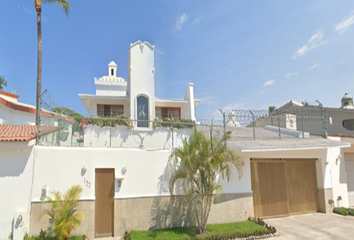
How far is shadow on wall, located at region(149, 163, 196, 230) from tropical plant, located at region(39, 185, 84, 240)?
2.91m

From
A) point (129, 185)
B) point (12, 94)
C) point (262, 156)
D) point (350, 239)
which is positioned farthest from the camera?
point (12, 94)

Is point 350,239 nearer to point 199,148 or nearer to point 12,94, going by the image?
point 199,148

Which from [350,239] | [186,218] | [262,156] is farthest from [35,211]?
[350,239]

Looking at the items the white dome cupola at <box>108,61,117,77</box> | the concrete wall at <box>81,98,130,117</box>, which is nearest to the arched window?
the concrete wall at <box>81,98,130,117</box>

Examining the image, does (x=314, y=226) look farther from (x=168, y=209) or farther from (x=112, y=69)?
(x=112, y=69)

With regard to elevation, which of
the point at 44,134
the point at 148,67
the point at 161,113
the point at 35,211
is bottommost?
the point at 35,211

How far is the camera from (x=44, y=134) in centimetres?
891

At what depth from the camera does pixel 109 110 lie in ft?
57.1

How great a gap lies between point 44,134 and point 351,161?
55.1ft

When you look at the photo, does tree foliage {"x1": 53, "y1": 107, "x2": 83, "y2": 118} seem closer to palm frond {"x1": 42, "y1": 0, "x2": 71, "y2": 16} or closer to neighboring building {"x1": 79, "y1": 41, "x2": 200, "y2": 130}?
neighboring building {"x1": 79, "y1": 41, "x2": 200, "y2": 130}

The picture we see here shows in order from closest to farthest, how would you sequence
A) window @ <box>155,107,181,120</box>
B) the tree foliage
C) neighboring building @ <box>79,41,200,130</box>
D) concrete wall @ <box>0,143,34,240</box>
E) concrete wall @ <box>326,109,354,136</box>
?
concrete wall @ <box>0,143,34,240</box>
the tree foliage
neighboring building @ <box>79,41,200,130</box>
concrete wall @ <box>326,109,354,136</box>
window @ <box>155,107,181,120</box>

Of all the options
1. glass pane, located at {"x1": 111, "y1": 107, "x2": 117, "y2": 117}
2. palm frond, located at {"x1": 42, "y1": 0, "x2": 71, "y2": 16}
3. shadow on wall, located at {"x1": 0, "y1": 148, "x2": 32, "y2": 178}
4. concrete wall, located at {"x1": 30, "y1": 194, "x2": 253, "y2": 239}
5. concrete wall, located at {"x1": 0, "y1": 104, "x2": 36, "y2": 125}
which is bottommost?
concrete wall, located at {"x1": 30, "y1": 194, "x2": 253, "y2": 239}

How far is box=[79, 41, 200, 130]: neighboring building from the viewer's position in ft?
50.4

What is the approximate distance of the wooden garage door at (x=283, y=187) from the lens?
11.2 metres
